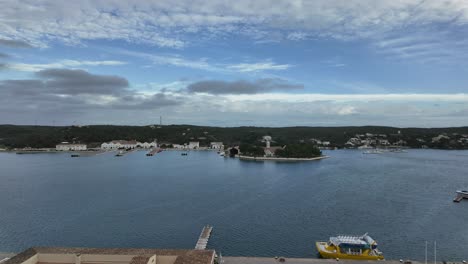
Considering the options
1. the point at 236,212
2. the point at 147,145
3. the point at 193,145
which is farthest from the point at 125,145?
the point at 236,212

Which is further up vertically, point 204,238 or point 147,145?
point 147,145

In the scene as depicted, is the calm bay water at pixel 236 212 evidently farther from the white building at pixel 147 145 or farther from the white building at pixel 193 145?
the white building at pixel 147 145

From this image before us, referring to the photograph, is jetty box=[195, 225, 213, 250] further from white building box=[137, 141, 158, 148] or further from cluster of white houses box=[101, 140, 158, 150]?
white building box=[137, 141, 158, 148]

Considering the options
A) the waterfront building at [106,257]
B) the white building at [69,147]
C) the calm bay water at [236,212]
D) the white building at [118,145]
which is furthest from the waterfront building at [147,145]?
the waterfront building at [106,257]

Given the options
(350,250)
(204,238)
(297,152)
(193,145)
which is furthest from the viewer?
(193,145)

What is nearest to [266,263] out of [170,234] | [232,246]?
[232,246]

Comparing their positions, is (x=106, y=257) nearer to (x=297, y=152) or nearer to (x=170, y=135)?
(x=297, y=152)

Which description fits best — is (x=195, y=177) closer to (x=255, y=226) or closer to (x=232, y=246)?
(x=255, y=226)
